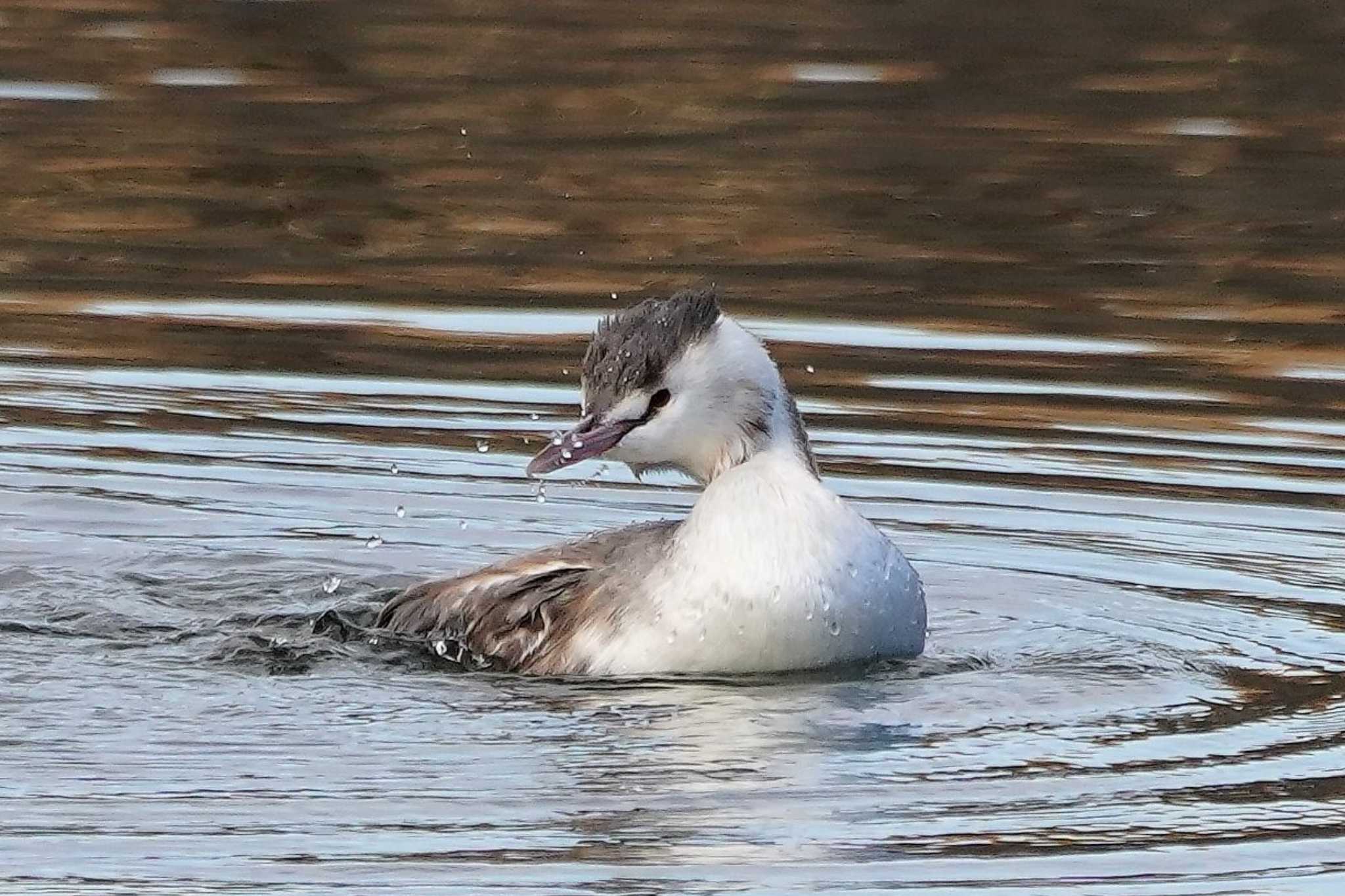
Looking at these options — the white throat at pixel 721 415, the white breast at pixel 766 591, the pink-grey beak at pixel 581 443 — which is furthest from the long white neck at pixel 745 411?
the pink-grey beak at pixel 581 443

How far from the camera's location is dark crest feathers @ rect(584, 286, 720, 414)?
360 inches

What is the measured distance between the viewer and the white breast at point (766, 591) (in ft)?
29.5

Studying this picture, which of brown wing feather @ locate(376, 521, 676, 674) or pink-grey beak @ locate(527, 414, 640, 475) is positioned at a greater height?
pink-grey beak @ locate(527, 414, 640, 475)

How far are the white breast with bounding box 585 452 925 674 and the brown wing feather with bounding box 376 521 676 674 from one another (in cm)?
16

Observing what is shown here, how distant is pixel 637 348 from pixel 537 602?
892 millimetres

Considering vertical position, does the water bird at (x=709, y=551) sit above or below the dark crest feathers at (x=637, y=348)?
below

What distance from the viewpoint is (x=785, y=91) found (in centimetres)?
2031

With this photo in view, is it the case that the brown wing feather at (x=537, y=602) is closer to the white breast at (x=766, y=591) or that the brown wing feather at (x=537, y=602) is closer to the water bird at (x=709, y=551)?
the water bird at (x=709, y=551)

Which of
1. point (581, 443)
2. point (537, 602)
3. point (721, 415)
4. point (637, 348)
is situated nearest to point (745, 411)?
point (721, 415)

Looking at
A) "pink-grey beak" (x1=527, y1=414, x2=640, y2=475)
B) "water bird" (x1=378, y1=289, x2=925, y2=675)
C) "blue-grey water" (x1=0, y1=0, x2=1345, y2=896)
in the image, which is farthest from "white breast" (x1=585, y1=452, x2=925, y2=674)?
"pink-grey beak" (x1=527, y1=414, x2=640, y2=475)

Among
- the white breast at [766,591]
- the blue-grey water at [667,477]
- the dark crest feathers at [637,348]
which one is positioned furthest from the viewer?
the dark crest feathers at [637,348]

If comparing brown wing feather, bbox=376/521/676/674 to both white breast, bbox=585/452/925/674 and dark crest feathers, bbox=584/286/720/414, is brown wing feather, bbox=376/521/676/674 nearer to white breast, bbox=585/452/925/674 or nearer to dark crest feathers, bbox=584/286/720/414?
white breast, bbox=585/452/925/674

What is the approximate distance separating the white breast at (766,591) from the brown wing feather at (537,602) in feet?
0.53

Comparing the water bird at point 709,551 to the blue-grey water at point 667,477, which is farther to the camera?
the water bird at point 709,551
